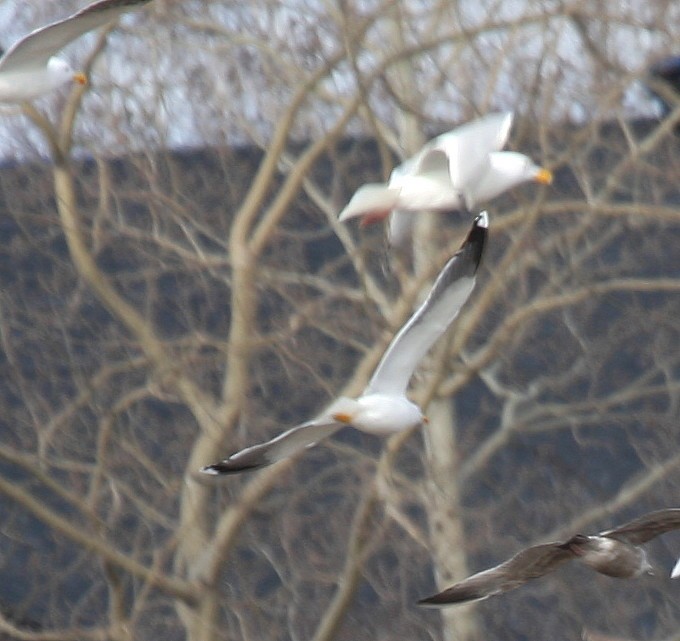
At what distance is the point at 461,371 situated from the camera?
387 inches

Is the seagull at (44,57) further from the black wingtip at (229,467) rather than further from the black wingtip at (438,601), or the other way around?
the black wingtip at (438,601)

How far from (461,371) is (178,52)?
2.57m

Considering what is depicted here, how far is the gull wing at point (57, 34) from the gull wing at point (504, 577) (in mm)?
1915

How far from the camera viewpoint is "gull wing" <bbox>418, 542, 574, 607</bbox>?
6.38 m

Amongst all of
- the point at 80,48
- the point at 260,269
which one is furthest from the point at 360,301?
the point at 80,48

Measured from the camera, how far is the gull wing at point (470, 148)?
663 centimetres

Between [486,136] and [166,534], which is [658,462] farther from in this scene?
[486,136]

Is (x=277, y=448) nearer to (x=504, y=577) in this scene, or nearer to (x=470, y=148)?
(x=504, y=577)

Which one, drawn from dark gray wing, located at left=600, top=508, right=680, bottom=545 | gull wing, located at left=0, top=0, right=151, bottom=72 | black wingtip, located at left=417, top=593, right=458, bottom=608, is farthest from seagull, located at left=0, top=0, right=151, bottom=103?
dark gray wing, located at left=600, top=508, right=680, bottom=545

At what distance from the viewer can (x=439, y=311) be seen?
7062 millimetres

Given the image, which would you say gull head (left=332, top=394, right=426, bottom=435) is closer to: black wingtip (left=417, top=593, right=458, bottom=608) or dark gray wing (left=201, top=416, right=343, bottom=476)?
dark gray wing (left=201, top=416, right=343, bottom=476)

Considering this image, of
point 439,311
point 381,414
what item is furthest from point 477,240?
point 381,414

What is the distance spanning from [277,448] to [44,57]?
163cm

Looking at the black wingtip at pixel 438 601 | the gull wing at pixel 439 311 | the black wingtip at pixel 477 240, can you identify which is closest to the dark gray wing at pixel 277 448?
the gull wing at pixel 439 311
